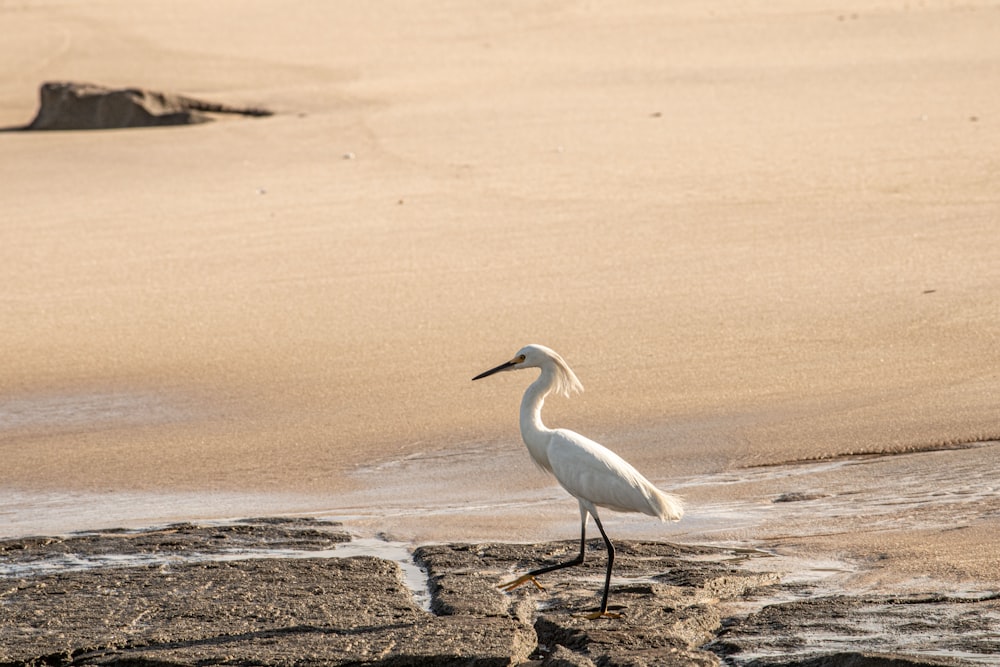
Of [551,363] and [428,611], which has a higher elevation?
[551,363]

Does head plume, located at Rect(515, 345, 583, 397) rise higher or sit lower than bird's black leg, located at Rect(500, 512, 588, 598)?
higher

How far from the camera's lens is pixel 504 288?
11211 mm

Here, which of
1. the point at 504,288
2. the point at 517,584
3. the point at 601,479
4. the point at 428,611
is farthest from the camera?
the point at 504,288

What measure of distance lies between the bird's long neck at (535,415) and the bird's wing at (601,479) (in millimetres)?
201

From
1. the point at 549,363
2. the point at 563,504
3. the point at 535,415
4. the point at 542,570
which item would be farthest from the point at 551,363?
the point at 563,504

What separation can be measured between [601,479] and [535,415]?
53 centimetres

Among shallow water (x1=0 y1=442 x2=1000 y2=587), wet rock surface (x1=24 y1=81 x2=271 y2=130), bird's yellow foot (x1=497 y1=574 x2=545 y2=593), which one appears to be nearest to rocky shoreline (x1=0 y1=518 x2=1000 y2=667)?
bird's yellow foot (x1=497 y1=574 x2=545 y2=593)

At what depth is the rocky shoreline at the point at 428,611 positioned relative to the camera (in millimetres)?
4973

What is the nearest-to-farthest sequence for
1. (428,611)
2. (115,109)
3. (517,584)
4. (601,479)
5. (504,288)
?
(428,611) < (517,584) < (601,479) < (504,288) < (115,109)

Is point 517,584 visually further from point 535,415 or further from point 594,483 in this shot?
point 535,415

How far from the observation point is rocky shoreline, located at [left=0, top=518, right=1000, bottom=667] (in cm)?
497

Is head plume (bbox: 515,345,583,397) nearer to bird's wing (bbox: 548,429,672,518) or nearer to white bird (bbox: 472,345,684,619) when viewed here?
white bird (bbox: 472,345,684,619)

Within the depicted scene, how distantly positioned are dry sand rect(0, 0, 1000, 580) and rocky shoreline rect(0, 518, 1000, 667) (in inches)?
21.2

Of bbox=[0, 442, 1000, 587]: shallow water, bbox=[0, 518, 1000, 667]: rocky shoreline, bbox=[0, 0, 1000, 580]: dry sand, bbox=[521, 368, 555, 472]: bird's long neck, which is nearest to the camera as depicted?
bbox=[0, 518, 1000, 667]: rocky shoreline
